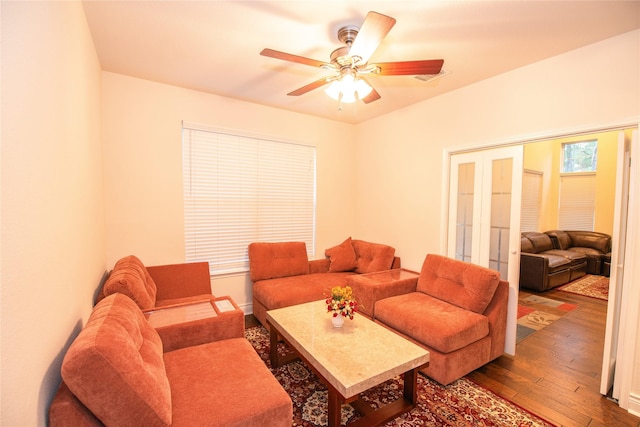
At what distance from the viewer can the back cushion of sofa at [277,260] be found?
358cm

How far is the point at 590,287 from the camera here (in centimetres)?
487

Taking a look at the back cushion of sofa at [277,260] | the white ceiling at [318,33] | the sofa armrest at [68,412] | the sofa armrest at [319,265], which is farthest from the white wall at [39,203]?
the sofa armrest at [319,265]

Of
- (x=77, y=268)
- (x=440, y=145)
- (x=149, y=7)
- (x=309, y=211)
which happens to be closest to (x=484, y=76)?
(x=440, y=145)

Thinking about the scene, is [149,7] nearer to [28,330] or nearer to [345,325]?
[28,330]

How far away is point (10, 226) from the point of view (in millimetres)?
837

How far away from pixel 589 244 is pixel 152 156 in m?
8.44

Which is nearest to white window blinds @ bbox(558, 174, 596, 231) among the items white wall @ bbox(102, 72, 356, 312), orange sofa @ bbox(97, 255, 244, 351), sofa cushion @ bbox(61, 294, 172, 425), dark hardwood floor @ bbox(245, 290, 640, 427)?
dark hardwood floor @ bbox(245, 290, 640, 427)

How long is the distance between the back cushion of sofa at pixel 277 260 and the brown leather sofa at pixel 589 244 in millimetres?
5650

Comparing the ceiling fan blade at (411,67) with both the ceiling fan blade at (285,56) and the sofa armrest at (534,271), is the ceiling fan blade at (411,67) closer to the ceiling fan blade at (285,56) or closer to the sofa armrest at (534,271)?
the ceiling fan blade at (285,56)

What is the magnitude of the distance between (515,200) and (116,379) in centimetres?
340

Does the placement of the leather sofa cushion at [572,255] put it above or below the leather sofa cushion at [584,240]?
below

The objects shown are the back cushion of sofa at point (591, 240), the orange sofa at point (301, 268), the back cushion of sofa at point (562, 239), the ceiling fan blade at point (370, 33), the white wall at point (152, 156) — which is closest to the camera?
the ceiling fan blade at point (370, 33)

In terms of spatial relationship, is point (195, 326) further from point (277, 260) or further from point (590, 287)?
point (590, 287)

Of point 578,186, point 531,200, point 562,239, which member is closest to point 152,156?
point 531,200
